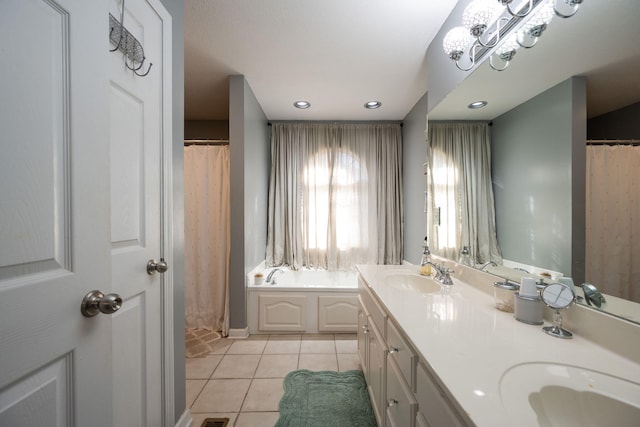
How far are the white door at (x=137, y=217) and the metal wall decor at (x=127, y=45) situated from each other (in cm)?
1

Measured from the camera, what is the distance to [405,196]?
329 centimetres

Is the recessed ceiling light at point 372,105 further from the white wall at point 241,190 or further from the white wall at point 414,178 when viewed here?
the white wall at point 241,190

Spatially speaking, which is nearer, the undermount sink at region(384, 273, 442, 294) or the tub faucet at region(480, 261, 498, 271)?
the tub faucet at region(480, 261, 498, 271)

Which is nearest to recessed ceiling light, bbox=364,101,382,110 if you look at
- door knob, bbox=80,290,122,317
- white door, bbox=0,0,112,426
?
white door, bbox=0,0,112,426

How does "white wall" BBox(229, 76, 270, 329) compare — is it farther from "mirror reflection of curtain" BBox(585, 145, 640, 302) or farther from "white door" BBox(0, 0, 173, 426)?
"mirror reflection of curtain" BBox(585, 145, 640, 302)

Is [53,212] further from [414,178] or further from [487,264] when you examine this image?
[414,178]

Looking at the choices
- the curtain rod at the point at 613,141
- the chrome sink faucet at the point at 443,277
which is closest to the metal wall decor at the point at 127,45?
the curtain rod at the point at 613,141

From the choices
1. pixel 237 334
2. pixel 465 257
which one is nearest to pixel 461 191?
pixel 465 257

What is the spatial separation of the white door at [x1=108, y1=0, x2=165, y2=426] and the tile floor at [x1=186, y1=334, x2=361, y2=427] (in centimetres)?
59

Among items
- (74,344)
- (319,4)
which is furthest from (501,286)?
(319,4)

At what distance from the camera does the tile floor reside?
1.60 metres

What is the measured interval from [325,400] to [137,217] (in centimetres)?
159

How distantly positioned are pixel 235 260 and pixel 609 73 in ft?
8.50

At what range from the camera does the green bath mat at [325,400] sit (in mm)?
1510
